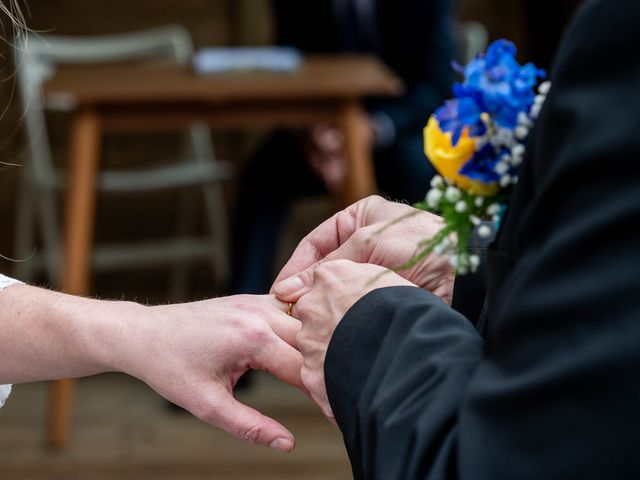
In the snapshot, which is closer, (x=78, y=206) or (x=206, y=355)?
(x=206, y=355)

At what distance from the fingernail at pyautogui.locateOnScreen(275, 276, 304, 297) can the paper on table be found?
1.81 meters

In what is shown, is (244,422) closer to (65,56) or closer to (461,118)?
(461,118)

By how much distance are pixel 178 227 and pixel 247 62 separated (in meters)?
1.84

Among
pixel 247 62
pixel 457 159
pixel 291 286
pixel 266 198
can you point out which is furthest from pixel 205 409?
pixel 266 198

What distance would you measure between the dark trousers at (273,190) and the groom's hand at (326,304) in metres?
2.20

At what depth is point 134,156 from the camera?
4711 millimetres

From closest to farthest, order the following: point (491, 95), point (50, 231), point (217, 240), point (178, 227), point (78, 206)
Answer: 1. point (491, 95)
2. point (78, 206)
3. point (50, 231)
4. point (217, 240)
5. point (178, 227)

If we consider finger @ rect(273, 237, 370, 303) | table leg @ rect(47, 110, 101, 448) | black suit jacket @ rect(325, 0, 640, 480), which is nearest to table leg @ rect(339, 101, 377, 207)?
table leg @ rect(47, 110, 101, 448)

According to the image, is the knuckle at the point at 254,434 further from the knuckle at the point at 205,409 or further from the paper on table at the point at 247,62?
the paper on table at the point at 247,62

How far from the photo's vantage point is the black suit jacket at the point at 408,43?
10.8 ft

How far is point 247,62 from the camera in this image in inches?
120

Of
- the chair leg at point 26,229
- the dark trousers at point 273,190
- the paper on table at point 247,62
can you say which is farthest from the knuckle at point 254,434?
the chair leg at point 26,229

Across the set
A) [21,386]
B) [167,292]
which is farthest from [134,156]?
[21,386]

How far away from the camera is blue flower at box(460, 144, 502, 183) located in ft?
3.04
